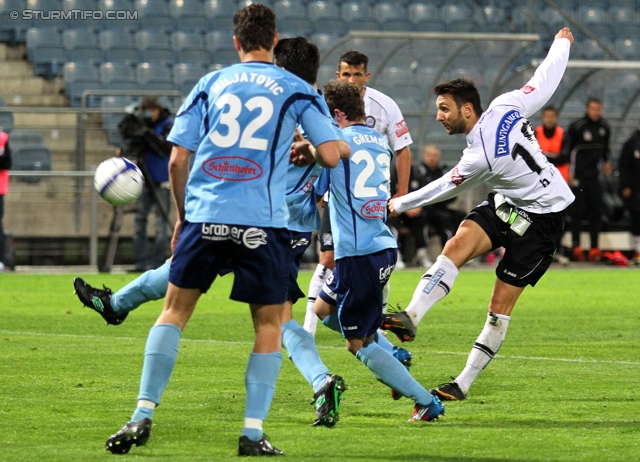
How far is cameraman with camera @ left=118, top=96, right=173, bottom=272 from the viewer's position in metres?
14.9

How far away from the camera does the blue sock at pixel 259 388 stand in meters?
4.66

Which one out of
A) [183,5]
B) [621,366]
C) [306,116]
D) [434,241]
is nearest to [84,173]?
[434,241]

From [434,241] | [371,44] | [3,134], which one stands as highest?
[371,44]

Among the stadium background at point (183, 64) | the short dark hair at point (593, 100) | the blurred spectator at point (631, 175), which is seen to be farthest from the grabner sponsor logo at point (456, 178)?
the blurred spectator at point (631, 175)

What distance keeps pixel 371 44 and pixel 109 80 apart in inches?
211

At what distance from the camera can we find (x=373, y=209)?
19.7 ft

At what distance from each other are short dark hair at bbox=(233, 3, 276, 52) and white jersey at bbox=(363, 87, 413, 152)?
3.82 m

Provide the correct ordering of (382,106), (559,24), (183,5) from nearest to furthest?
(382,106)
(183,5)
(559,24)

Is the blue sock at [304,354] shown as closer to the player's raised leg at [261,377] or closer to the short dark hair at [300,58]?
the player's raised leg at [261,377]

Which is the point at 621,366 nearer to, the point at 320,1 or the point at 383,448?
the point at 383,448

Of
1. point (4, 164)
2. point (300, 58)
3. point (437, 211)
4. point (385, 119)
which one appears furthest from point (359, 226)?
point (437, 211)

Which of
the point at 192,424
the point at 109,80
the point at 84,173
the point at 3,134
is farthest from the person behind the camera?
the point at 109,80

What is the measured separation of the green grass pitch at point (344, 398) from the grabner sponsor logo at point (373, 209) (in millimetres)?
1048

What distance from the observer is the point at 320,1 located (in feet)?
75.0
